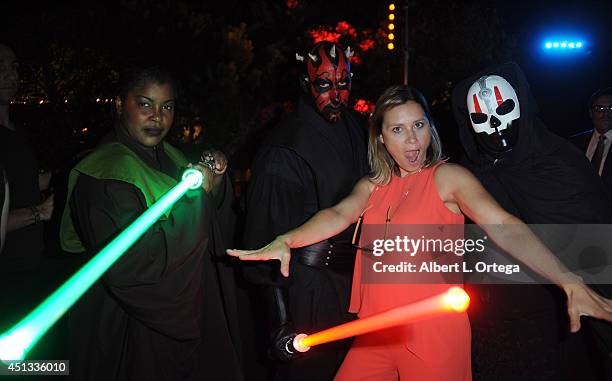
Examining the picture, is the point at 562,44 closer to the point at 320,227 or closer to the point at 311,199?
the point at 311,199

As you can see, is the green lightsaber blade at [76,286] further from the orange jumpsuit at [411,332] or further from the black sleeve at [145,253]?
the orange jumpsuit at [411,332]

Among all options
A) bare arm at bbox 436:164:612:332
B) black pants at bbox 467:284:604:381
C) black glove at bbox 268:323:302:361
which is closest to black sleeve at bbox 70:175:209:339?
black glove at bbox 268:323:302:361

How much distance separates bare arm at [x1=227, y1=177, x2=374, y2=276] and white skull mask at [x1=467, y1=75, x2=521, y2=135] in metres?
0.79

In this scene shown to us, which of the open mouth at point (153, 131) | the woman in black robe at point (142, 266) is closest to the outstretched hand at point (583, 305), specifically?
the woman in black robe at point (142, 266)

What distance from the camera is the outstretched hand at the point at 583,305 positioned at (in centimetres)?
238

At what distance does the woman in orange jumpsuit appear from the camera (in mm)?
2623

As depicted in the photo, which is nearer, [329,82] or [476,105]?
[476,105]

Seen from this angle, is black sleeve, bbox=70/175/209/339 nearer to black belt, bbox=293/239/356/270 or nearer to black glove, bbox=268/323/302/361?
black glove, bbox=268/323/302/361

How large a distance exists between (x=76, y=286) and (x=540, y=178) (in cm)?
250

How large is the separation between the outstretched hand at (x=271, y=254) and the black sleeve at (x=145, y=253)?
15.1 inches

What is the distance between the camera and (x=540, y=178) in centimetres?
330

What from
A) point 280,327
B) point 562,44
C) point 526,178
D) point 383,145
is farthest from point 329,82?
point 562,44

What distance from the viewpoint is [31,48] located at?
782 cm

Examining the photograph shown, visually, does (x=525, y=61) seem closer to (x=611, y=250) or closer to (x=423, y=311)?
(x=611, y=250)
